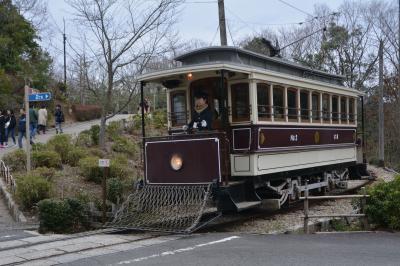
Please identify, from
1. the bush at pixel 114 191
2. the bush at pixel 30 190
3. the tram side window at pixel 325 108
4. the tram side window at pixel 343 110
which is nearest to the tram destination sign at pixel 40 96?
the bush at pixel 30 190

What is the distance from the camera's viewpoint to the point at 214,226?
10758mm

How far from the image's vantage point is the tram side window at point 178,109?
39.9 feet

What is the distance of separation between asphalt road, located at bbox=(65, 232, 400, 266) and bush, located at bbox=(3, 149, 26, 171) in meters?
7.45

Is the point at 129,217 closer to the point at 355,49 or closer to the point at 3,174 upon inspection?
the point at 3,174

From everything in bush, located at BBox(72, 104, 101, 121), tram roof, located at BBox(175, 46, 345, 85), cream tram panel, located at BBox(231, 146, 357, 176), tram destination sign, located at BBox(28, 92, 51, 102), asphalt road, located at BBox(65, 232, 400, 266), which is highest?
bush, located at BBox(72, 104, 101, 121)

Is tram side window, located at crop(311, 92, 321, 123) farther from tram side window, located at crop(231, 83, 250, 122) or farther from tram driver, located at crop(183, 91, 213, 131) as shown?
tram driver, located at crop(183, 91, 213, 131)

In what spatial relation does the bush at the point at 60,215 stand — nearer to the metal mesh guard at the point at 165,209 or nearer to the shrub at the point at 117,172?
the metal mesh guard at the point at 165,209

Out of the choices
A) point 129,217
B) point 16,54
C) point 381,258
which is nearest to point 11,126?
point 16,54

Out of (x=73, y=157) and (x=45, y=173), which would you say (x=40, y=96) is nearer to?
(x=45, y=173)

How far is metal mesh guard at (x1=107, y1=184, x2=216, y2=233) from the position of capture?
9.81 metres

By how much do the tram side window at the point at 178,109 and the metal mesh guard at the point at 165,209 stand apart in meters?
1.94

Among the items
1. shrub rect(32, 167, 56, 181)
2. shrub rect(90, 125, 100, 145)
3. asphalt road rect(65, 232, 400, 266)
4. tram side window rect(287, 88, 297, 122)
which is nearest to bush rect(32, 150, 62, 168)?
shrub rect(32, 167, 56, 181)

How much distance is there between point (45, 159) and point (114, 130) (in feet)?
25.9

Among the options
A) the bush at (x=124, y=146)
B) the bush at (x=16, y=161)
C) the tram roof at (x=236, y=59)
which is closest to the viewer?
the tram roof at (x=236, y=59)
